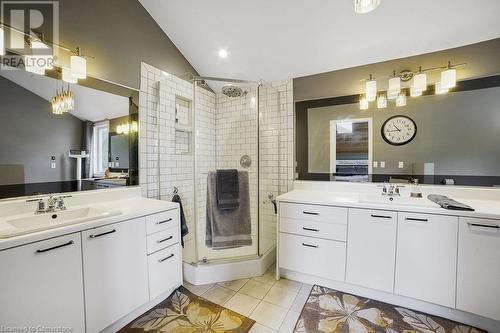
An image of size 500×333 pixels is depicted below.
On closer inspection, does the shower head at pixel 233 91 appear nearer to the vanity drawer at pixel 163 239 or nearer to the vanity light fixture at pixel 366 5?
the vanity light fixture at pixel 366 5

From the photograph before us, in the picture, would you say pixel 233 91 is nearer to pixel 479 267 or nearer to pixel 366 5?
pixel 366 5

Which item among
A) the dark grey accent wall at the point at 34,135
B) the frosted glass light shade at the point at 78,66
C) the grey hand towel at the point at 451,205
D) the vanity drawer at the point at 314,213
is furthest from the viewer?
the vanity drawer at the point at 314,213

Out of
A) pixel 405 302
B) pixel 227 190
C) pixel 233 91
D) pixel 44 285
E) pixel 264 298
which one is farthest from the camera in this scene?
pixel 233 91

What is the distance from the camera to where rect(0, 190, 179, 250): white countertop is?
105cm

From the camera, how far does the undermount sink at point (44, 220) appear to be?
1099 mm

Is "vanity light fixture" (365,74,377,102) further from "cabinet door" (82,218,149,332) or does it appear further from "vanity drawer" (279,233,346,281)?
"cabinet door" (82,218,149,332)

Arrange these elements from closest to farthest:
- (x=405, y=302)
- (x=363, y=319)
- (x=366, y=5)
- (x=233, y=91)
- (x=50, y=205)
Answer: (x=366, y=5), (x=50, y=205), (x=363, y=319), (x=405, y=302), (x=233, y=91)

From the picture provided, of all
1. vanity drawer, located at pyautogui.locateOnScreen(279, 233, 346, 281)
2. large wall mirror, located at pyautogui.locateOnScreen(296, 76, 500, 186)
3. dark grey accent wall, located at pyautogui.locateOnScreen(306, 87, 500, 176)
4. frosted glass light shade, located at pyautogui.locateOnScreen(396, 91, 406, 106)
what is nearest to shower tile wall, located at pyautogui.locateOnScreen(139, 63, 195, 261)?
vanity drawer, located at pyautogui.locateOnScreen(279, 233, 346, 281)

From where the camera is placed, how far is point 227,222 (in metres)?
2.21

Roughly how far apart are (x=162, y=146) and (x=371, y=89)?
7.52ft

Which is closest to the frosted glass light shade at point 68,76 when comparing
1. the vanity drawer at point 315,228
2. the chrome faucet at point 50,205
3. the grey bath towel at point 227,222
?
the chrome faucet at point 50,205

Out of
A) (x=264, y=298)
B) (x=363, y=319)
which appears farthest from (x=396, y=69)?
(x=264, y=298)

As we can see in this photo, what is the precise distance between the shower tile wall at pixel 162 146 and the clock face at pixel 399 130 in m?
2.18

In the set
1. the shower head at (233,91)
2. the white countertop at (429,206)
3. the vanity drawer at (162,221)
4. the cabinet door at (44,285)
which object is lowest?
the cabinet door at (44,285)
